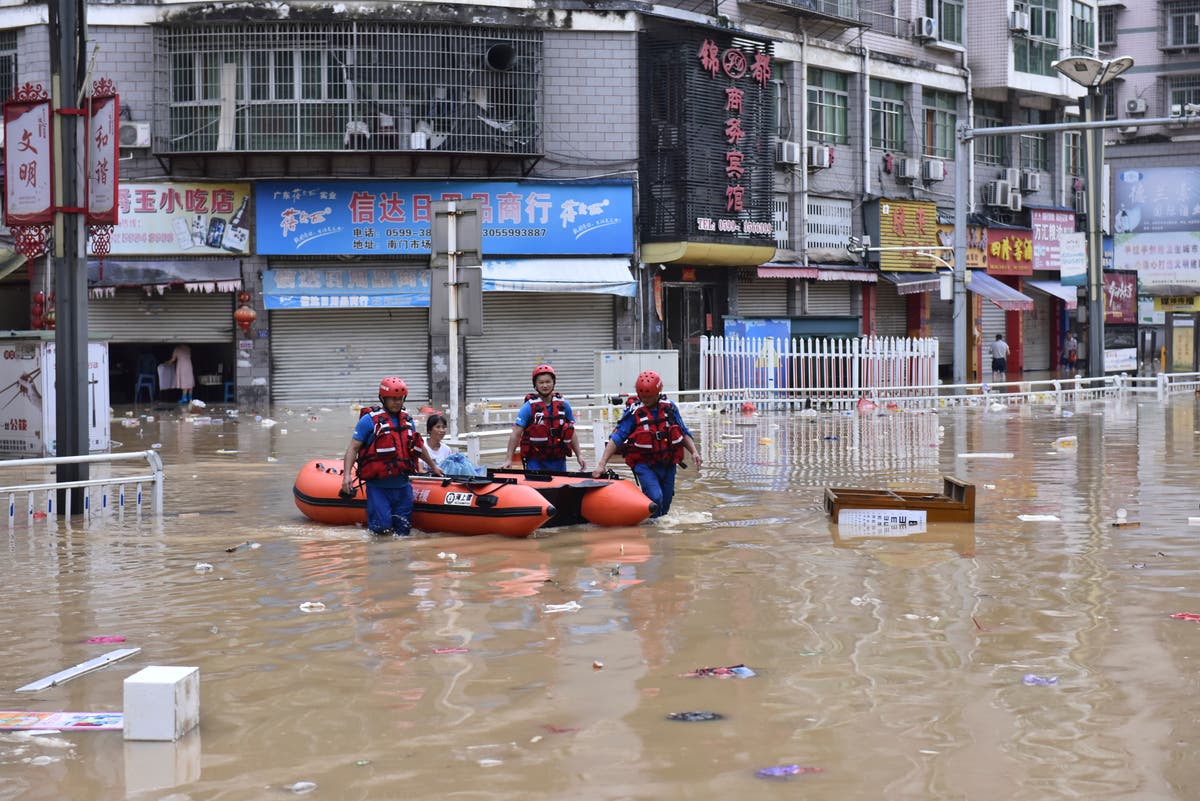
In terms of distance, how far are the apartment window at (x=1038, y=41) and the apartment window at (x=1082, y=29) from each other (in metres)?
1.07

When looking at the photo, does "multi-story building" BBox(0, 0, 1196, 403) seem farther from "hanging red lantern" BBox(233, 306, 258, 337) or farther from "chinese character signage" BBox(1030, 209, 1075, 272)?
"chinese character signage" BBox(1030, 209, 1075, 272)

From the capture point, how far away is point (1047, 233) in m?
45.4

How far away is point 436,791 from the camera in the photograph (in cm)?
564

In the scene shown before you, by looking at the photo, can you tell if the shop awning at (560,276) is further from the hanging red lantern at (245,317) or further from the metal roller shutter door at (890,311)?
the metal roller shutter door at (890,311)

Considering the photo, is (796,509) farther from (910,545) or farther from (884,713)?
(884,713)

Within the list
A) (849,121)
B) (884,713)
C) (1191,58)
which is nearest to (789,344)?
(849,121)

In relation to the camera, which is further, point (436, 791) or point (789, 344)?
point (789, 344)

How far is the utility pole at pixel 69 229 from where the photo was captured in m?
13.2

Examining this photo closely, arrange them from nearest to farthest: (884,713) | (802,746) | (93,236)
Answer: (802,746) → (884,713) → (93,236)

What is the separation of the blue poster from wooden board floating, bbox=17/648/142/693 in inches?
936

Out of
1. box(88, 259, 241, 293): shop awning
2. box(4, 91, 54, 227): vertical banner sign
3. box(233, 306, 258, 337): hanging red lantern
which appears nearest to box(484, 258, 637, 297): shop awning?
box(233, 306, 258, 337): hanging red lantern

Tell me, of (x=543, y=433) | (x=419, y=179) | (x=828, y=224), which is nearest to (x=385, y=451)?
(x=543, y=433)

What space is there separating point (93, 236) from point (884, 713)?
1008 centimetres

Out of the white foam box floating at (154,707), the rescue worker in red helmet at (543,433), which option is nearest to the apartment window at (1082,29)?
the rescue worker in red helmet at (543,433)
